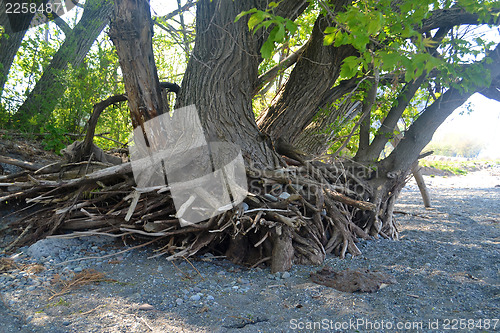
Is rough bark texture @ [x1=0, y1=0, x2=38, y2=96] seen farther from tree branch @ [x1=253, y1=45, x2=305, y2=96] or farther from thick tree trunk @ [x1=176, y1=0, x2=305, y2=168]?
tree branch @ [x1=253, y1=45, x2=305, y2=96]

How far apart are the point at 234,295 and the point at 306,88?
9.66ft

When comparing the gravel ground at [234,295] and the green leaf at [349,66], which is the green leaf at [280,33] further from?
the gravel ground at [234,295]

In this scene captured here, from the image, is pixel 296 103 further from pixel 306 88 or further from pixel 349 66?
pixel 349 66

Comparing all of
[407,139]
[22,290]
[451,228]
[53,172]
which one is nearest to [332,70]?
[407,139]

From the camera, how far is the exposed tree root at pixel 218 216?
324 centimetres

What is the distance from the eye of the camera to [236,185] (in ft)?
10.8

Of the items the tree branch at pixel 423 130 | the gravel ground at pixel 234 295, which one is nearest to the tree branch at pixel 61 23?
the gravel ground at pixel 234 295

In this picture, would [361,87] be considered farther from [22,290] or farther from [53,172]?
[22,290]

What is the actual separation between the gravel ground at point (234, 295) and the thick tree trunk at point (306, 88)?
1.87 meters

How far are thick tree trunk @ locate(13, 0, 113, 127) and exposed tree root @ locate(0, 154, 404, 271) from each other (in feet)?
5.65

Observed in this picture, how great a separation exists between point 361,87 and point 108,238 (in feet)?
12.5

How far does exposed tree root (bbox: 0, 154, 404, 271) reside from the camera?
3238mm

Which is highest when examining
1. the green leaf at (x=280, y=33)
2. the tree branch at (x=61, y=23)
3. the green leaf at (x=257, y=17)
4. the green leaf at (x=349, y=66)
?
the tree branch at (x=61, y=23)

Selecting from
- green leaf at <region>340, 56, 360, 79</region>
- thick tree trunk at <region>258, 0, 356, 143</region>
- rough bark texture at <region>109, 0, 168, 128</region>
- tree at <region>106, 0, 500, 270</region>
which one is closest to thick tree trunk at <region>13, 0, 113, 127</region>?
rough bark texture at <region>109, 0, 168, 128</region>
